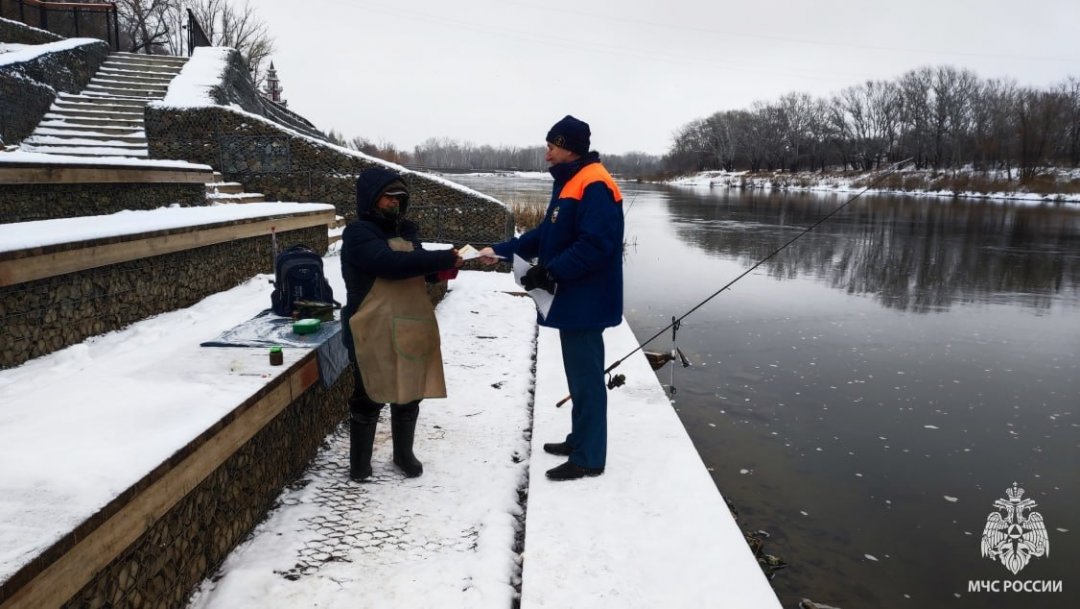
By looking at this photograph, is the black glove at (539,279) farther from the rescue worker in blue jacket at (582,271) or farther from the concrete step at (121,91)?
the concrete step at (121,91)

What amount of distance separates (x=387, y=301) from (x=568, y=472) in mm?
1322

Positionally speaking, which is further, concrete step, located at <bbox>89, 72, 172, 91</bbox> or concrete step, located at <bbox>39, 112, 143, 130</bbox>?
concrete step, located at <bbox>89, 72, 172, 91</bbox>

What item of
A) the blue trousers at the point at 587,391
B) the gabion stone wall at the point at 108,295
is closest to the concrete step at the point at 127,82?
the gabion stone wall at the point at 108,295

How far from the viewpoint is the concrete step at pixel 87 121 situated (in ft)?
29.6

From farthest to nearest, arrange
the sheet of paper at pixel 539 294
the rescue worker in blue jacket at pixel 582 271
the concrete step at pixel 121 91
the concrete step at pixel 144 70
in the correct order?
the concrete step at pixel 144 70, the concrete step at pixel 121 91, the sheet of paper at pixel 539 294, the rescue worker in blue jacket at pixel 582 271

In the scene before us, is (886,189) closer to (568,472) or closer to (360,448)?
(568,472)

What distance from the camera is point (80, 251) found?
3582mm

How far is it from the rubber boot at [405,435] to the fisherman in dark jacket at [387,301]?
0.14 m

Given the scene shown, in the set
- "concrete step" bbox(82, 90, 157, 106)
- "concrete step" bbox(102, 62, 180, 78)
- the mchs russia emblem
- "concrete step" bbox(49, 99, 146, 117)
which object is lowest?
the mchs russia emblem

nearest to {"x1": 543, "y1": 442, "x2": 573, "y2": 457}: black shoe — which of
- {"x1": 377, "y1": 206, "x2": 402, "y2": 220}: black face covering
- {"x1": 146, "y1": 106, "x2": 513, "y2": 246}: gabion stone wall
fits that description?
{"x1": 377, "y1": 206, "x2": 402, "y2": 220}: black face covering

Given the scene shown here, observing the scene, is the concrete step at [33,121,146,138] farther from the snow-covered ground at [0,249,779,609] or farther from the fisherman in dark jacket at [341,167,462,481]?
the fisherman in dark jacket at [341,167,462,481]

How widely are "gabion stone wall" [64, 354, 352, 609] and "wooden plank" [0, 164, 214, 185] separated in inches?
115

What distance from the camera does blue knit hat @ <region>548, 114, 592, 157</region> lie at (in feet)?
10.4

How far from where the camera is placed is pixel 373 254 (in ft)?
9.54
